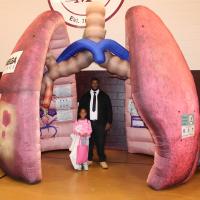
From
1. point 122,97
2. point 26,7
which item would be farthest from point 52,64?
point 26,7

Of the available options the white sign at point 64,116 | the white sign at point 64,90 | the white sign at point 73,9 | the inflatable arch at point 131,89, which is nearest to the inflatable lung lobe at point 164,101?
the inflatable arch at point 131,89

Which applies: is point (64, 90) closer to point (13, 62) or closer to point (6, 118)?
point (13, 62)

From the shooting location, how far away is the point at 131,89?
10.3 ft

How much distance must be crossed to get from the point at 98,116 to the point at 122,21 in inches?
67.0

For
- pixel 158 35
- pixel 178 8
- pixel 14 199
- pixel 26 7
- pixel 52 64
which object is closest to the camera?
pixel 14 199

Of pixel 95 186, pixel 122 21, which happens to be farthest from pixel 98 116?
pixel 122 21

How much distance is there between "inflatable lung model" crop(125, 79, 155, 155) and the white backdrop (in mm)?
937

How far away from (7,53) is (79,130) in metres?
2.46

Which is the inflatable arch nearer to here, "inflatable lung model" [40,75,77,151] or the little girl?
the little girl

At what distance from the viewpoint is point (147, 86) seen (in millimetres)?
2977

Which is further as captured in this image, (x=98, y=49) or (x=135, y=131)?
(x=135, y=131)

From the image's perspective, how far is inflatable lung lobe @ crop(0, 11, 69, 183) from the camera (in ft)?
10.4

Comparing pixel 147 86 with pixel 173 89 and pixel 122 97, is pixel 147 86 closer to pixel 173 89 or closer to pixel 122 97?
pixel 173 89

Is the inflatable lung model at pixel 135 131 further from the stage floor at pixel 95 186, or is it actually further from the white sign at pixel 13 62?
the white sign at pixel 13 62
